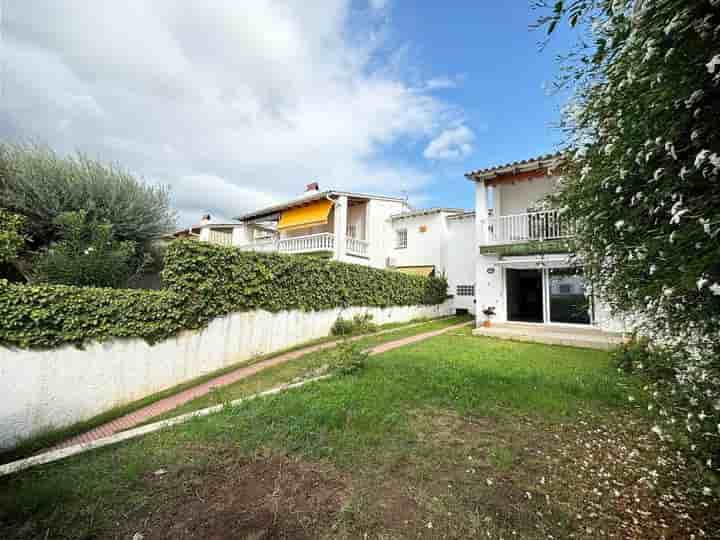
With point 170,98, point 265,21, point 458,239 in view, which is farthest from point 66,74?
point 458,239

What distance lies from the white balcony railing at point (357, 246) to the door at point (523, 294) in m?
11.6

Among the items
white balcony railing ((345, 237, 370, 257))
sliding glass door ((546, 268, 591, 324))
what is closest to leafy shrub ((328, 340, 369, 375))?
sliding glass door ((546, 268, 591, 324))

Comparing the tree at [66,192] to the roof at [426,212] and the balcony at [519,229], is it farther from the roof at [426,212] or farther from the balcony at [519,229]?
the roof at [426,212]

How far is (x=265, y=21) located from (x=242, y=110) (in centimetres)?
759

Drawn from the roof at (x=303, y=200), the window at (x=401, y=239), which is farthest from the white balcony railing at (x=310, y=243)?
the window at (x=401, y=239)

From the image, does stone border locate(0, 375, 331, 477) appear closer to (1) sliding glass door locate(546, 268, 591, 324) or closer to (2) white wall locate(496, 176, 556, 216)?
(1) sliding glass door locate(546, 268, 591, 324)

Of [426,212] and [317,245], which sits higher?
[426,212]


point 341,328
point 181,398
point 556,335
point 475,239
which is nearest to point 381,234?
point 475,239

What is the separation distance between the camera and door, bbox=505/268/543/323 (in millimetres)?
16553

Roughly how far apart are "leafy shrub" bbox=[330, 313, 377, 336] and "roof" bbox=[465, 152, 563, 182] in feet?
32.5

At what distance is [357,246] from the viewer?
2464cm

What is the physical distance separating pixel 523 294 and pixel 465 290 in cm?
743

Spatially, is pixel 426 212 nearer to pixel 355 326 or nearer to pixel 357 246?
pixel 357 246

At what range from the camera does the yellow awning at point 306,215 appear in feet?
76.4
